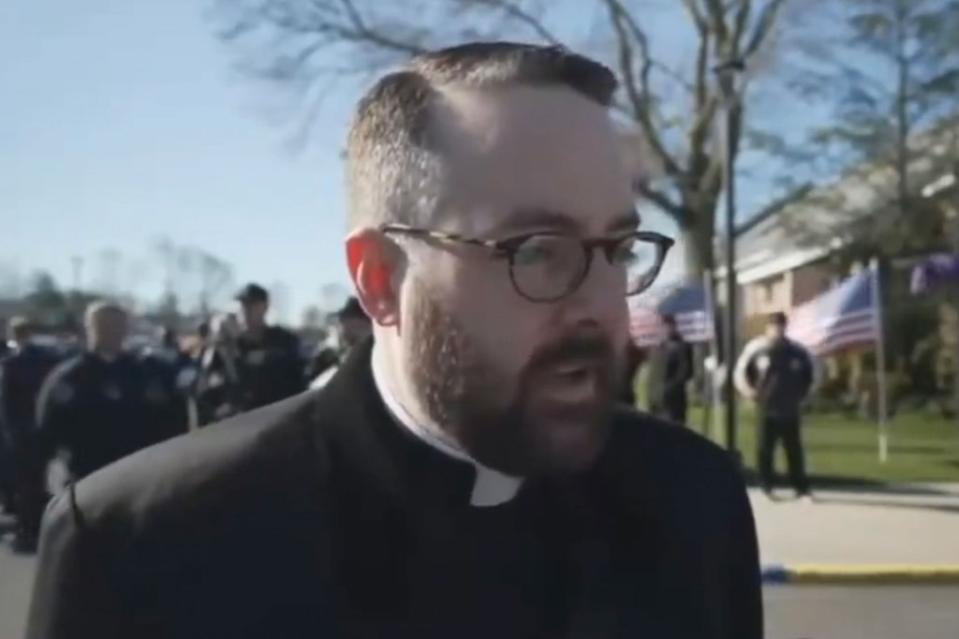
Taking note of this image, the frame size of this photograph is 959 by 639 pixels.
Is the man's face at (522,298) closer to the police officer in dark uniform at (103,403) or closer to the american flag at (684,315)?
the police officer in dark uniform at (103,403)

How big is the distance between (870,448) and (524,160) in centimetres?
2148

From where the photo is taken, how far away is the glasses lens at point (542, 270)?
1654 mm

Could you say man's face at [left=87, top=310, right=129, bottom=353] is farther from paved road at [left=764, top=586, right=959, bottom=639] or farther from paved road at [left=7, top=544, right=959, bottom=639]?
paved road at [left=764, top=586, right=959, bottom=639]

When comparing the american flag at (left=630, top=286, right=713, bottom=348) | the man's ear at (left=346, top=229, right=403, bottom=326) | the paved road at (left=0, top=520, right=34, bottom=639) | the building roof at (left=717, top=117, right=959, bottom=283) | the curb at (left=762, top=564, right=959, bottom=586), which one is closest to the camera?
the man's ear at (left=346, top=229, right=403, bottom=326)

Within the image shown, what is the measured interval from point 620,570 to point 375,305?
357 mm

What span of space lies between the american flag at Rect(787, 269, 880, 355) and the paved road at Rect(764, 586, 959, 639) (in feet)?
18.8

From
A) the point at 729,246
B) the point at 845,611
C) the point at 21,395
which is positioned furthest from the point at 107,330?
the point at 729,246

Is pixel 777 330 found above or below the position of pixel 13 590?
above

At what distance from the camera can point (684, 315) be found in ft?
70.8

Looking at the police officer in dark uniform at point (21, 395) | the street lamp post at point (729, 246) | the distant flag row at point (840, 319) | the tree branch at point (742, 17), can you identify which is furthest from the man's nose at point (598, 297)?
the tree branch at point (742, 17)

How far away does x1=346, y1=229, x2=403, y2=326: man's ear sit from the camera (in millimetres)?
1738

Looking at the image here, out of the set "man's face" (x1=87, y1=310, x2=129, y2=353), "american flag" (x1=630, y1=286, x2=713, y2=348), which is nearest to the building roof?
"american flag" (x1=630, y1=286, x2=713, y2=348)

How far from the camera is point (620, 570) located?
1788 millimetres

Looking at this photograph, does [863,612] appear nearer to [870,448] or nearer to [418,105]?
[418,105]
